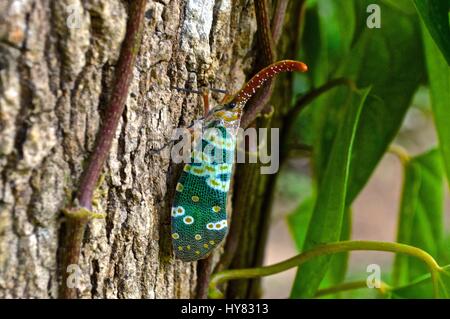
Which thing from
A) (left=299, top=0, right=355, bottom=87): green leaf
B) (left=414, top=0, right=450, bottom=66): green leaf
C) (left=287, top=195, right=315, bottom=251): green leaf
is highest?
(left=299, top=0, right=355, bottom=87): green leaf

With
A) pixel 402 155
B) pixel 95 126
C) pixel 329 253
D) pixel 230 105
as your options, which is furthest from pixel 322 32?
pixel 95 126

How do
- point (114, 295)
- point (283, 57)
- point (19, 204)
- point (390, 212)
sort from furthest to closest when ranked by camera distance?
point (390, 212) < point (283, 57) < point (114, 295) < point (19, 204)

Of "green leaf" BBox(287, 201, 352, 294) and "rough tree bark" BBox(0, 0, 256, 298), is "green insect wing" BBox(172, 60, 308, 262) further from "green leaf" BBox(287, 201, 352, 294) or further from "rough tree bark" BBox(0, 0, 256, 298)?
"green leaf" BBox(287, 201, 352, 294)

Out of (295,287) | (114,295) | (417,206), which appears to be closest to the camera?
(114,295)

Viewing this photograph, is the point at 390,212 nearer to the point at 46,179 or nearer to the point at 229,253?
the point at 229,253

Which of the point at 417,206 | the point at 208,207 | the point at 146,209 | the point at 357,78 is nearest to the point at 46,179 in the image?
the point at 146,209

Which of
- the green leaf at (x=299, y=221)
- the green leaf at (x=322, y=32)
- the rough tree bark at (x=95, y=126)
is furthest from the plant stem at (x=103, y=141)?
the green leaf at (x=299, y=221)

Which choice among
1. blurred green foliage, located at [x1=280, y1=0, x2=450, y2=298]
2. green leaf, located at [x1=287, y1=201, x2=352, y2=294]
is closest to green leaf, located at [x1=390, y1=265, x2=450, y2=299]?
blurred green foliage, located at [x1=280, y1=0, x2=450, y2=298]
